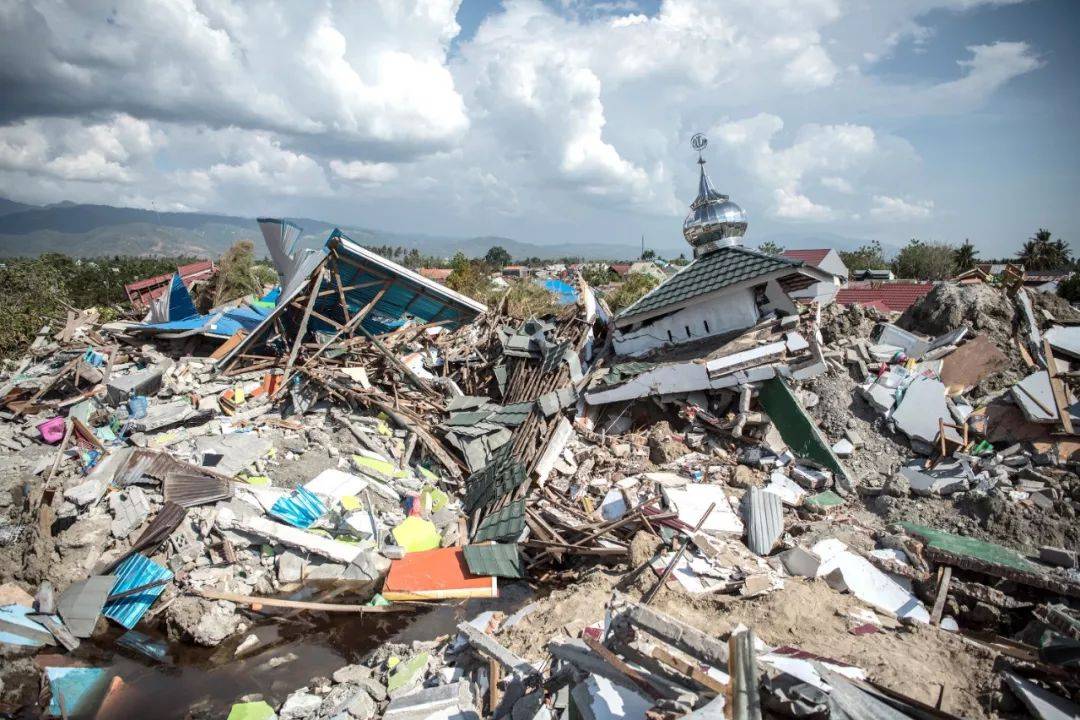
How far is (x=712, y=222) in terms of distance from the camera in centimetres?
1095

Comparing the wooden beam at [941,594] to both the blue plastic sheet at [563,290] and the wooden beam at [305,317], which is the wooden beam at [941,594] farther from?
the blue plastic sheet at [563,290]

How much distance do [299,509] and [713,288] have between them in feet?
27.8

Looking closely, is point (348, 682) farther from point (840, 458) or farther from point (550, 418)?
point (840, 458)

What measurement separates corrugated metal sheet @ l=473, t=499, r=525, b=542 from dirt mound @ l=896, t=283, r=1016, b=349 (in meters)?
10.2

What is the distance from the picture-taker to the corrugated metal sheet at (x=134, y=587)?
6711 mm

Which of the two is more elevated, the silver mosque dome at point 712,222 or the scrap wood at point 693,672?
the silver mosque dome at point 712,222

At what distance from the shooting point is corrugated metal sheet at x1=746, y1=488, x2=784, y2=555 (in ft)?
23.0

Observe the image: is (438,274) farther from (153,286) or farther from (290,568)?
(290,568)

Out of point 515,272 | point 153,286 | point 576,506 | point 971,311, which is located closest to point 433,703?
point 576,506

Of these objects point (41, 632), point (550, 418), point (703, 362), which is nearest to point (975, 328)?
point (703, 362)

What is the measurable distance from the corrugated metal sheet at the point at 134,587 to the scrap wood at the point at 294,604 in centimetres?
54

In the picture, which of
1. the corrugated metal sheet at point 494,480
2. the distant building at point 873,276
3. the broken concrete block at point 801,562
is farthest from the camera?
the distant building at point 873,276

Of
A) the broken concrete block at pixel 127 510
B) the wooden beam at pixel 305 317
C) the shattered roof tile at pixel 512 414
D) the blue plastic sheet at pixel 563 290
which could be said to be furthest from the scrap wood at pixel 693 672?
the blue plastic sheet at pixel 563 290

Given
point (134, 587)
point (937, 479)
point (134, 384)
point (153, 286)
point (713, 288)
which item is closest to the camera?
point (134, 587)
